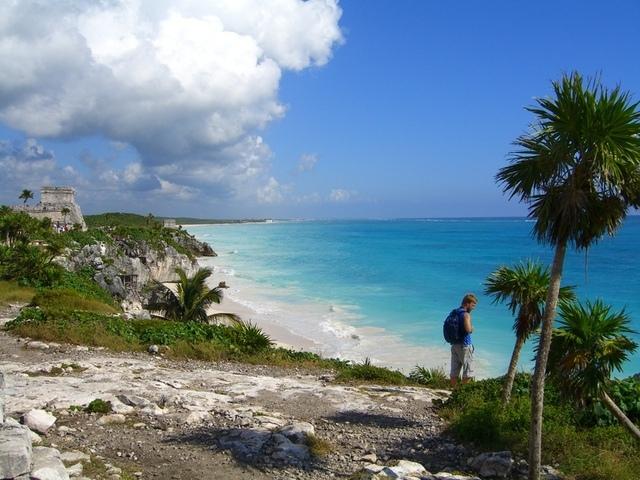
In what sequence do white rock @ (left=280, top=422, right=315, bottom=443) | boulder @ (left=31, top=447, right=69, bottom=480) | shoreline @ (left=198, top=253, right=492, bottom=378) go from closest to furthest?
boulder @ (left=31, top=447, right=69, bottom=480) → white rock @ (left=280, top=422, right=315, bottom=443) → shoreline @ (left=198, top=253, right=492, bottom=378)

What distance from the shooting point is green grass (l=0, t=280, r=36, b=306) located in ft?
77.5

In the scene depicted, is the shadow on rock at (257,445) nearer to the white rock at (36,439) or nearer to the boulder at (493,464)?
the white rock at (36,439)

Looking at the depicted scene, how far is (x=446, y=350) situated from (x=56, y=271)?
68.9 feet

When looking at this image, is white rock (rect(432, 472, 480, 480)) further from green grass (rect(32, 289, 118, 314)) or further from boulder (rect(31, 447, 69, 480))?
green grass (rect(32, 289, 118, 314))

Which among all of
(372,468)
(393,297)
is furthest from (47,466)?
(393,297)

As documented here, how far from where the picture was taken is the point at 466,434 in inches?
347

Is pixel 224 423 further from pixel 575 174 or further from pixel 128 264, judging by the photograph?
pixel 128 264

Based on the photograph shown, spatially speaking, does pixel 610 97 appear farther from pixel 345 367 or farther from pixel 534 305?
pixel 345 367

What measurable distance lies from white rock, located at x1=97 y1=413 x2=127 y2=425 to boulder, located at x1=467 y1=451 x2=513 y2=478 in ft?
18.0

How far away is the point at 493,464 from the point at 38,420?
6666 millimetres

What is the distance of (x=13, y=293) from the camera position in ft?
81.0

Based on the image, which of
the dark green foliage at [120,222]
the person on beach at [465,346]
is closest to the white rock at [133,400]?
the person on beach at [465,346]

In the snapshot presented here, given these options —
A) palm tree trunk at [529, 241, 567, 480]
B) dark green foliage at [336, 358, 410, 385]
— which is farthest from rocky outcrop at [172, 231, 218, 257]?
palm tree trunk at [529, 241, 567, 480]

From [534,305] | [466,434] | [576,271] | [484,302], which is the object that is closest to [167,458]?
[466,434]
